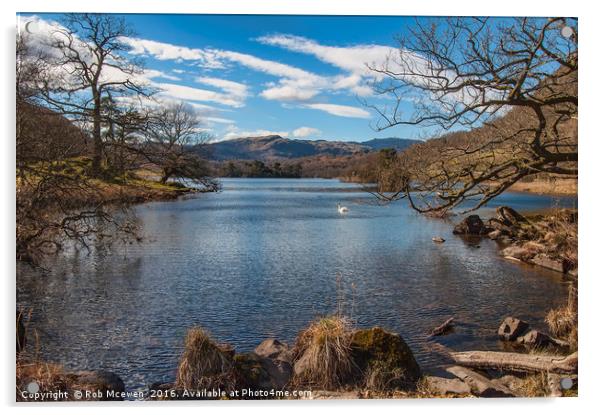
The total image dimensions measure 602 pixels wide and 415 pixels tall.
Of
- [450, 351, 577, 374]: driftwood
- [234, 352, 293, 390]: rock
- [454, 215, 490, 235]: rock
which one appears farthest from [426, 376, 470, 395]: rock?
[454, 215, 490, 235]: rock

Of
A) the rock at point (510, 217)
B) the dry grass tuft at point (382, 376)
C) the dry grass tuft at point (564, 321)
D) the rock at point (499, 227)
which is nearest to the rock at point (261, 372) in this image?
the dry grass tuft at point (382, 376)

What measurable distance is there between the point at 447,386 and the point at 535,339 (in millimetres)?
2902

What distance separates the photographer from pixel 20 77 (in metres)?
6.94

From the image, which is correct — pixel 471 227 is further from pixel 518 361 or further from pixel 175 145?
pixel 175 145

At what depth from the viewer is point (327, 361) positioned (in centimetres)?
654

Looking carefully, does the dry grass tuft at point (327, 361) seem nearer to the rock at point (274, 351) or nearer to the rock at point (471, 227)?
the rock at point (274, 351)

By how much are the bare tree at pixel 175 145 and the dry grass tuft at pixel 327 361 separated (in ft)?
10.5

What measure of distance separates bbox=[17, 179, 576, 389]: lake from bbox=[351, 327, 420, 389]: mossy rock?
3.25 feet

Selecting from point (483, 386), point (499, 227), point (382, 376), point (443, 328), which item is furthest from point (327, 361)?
point (499, 227)

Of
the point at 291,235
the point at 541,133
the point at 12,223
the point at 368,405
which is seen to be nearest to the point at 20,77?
the point at 12,223

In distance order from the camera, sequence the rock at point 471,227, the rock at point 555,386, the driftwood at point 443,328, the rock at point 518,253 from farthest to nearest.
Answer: the rock at point 471,227, the rock at point 518,253, the driftwood at point 443,328, the rock at point 555,386

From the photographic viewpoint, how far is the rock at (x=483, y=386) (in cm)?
629

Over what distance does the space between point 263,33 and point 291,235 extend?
12.7m

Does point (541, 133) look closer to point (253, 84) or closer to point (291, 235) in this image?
point (253, 84)
